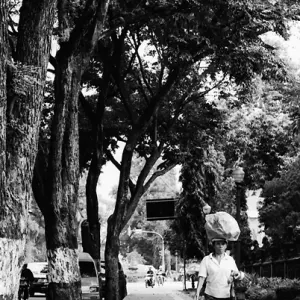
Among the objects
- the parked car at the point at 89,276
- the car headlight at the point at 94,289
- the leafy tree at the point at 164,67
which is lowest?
the car headlight at the point at 94,289

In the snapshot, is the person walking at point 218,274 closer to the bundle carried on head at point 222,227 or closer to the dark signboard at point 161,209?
the bundle carried on head at point 222,227

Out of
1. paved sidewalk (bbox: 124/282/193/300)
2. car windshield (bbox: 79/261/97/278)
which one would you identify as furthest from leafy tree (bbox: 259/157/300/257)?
paved sidewalk (bbox: 124/282/193/300)

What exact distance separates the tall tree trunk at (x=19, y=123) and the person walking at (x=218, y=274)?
101 inches

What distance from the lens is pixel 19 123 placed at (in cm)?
1020

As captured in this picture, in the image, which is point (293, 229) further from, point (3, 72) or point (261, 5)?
point (3, 72)

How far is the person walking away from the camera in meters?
8.57

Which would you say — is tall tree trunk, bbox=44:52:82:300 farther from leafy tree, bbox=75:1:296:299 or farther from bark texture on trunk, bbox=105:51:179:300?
bark texture on trunk, bbox=105:51:179:300

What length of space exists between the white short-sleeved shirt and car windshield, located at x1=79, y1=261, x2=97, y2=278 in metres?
15.3

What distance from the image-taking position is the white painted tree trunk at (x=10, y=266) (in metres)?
9.56

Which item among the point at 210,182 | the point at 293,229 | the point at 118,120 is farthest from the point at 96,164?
the point at 210,182

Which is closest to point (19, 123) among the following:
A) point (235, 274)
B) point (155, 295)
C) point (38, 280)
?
point (235, 274)

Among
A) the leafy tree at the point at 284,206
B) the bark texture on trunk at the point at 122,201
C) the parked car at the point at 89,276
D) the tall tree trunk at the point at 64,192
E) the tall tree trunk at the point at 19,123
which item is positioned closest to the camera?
the tall tree trunk at the point at 19,123

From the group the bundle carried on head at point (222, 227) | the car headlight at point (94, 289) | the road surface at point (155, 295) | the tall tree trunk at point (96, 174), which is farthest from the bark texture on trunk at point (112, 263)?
the bundle carried on head at point (222, 227)

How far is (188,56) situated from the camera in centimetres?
1847
